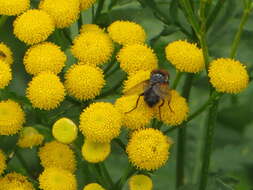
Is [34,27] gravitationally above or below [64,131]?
above

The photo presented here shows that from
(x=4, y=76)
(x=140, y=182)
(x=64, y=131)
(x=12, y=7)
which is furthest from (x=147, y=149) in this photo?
(x=12, y=7)

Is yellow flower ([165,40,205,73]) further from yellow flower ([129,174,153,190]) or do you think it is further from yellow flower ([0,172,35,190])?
yellow flower ([0,172,35,190])

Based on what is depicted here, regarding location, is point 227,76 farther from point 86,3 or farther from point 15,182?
point 15,182

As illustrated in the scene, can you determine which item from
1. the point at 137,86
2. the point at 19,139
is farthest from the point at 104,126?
the point at 19,139

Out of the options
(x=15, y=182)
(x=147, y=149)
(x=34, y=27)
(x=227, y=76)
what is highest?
(x=34, y=27)

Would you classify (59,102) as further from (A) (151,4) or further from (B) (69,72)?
(A) (151,4)

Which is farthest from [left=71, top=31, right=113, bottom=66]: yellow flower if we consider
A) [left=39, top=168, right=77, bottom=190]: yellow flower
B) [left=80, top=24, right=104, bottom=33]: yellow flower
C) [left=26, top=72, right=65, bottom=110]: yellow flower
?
[left=39, top=168, right=77, bottom=190]: yellow flower

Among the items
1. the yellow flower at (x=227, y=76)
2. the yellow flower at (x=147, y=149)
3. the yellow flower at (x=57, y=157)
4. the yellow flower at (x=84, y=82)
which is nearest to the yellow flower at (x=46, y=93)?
the yellow flower at (x=84, y=82)
